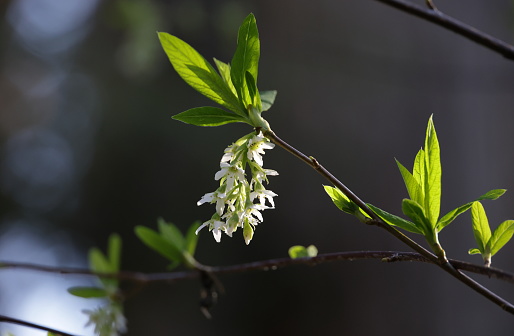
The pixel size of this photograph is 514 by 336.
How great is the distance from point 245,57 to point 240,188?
0.12 metres

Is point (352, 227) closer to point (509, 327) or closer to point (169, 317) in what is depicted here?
point (509, 327)

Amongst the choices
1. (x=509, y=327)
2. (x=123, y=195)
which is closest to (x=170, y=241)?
Answer: (x=509, y=327)

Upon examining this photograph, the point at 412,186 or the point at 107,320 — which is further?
the point at 107,320

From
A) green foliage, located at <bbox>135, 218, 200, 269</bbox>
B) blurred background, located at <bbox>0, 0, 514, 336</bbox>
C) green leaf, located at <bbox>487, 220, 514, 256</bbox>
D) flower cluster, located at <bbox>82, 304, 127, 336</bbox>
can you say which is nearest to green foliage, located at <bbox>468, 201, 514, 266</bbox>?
green leaf, located at <bbox>487, 220, 514, 256</bbox>

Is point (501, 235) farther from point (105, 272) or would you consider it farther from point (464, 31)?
point (105, 272)

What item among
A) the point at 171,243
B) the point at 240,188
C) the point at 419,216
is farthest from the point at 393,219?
the point at 171,243

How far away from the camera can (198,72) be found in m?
0.44

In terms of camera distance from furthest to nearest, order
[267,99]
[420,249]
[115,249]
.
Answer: [115,249] < [267,99] < [420,249]

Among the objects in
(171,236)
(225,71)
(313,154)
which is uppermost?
(313,154)

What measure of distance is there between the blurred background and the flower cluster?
6.93 feet

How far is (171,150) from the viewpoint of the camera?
3.17 metres

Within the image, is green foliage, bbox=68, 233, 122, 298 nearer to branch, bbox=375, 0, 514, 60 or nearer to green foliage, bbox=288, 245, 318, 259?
green foliage, bbox=288, 245, 318, 259

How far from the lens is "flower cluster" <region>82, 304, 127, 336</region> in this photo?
2.31 feet

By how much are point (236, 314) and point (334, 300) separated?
611 mm
